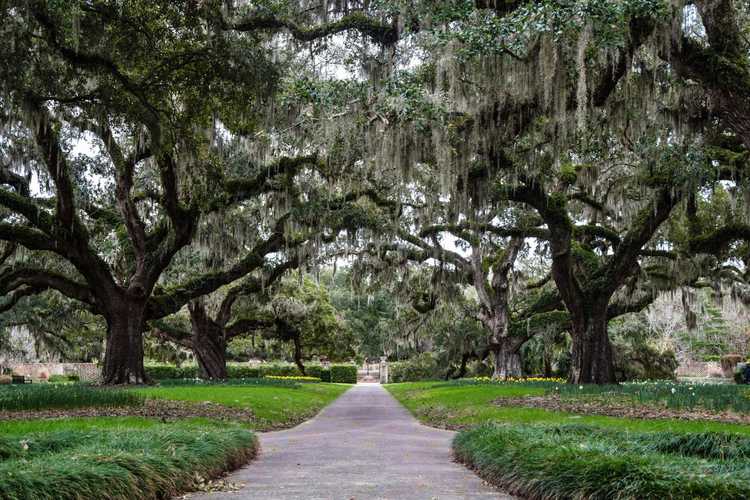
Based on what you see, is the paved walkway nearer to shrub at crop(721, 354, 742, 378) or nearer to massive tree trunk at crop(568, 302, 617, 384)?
massive tree trunk at crop(568, 302, 617, 384)

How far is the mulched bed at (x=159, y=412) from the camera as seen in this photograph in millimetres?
11375

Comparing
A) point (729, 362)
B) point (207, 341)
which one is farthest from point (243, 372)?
point (729, 362)

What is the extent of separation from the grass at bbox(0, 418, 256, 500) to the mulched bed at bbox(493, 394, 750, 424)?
6.45 meters

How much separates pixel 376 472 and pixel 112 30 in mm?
8349

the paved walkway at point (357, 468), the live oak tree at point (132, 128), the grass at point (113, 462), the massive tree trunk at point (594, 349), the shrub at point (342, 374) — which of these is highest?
the live oak tree at point (132, 128)

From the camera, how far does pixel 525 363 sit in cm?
3772

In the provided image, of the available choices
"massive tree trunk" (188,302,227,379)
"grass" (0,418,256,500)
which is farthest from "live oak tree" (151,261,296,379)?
"grass" (0,418,256,500)

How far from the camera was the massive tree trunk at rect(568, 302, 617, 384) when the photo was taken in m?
19.9

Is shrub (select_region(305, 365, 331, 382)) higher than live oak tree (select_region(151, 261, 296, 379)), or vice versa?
live oak tree (select_region(151, 261, 296, 379))

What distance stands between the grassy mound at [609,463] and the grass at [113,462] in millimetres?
2807

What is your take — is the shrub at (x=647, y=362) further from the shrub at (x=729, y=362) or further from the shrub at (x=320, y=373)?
the shrub at (x=320, y=373)

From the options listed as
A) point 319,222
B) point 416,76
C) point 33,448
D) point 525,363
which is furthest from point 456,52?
point 525,363

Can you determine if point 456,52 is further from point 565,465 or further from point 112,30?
point 565,465

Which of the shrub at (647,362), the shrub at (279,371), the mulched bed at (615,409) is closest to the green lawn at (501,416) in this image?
the mulched bed at (615,409)
